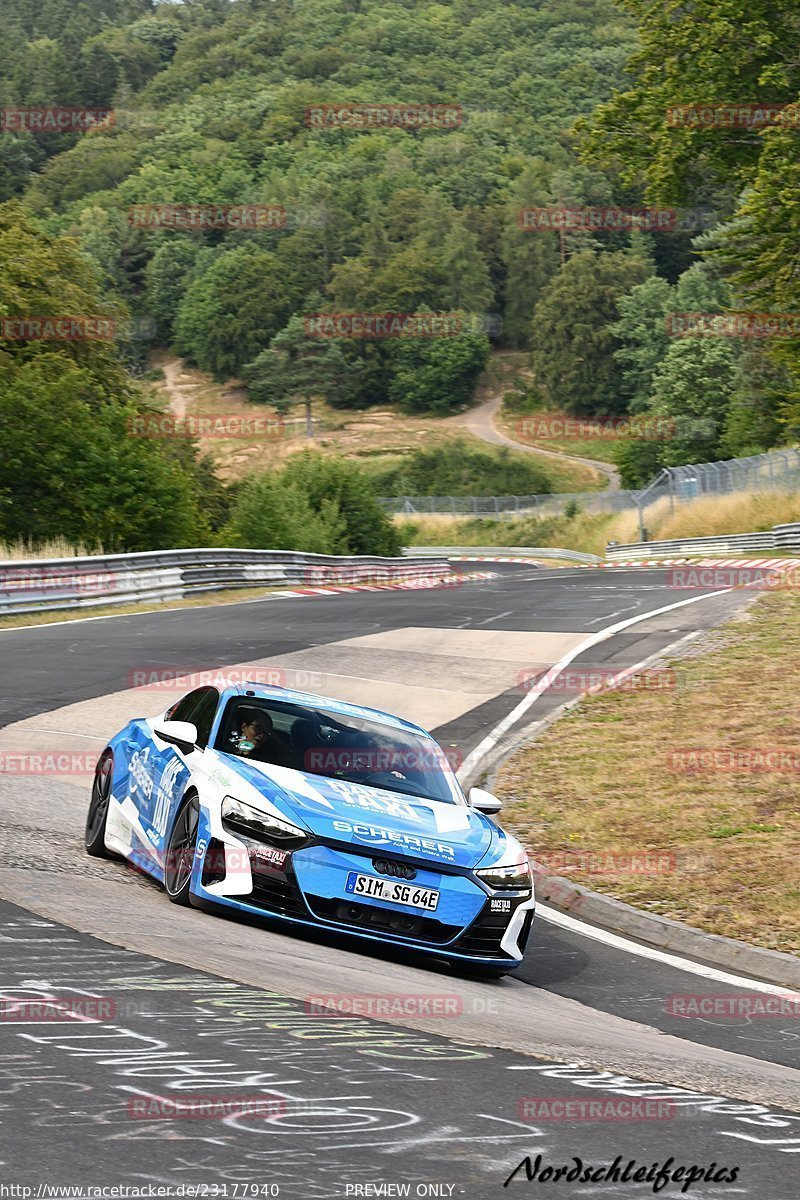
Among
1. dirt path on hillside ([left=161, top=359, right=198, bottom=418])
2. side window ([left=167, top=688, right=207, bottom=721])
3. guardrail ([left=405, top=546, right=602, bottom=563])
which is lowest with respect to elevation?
guardrail ([left=405, top=546, right=602, bottom=563])

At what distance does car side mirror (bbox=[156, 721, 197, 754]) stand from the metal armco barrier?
17117 mm

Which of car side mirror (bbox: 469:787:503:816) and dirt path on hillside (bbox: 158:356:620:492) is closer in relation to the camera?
car side mirror (bbox: 469:787:503:816)

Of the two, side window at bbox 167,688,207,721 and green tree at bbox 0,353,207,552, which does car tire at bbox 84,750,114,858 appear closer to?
side window at bbox 167,688,207,721

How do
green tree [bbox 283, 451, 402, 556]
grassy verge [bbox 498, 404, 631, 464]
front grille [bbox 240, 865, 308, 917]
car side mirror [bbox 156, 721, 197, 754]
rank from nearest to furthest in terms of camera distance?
front grille [bbox 240, 865, 308, 917] < car side mirror [bbox 156, 721, 197, 754] < green tree [bbox 283, 451, 402, 556] < grassy verge [bbox 498, 404, 631, 464]

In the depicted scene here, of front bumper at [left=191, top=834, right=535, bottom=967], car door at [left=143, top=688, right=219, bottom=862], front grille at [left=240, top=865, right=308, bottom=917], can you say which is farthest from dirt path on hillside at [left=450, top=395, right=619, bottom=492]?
front grille at [left=240, top=865, right=308, bottom=917]

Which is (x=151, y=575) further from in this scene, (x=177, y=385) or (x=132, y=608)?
(x=177, y=385)

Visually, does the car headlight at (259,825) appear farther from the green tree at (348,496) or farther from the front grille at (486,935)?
the green tree at (348,496)

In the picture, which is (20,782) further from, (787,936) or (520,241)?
(520,241)

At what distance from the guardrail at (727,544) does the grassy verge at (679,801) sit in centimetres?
2983

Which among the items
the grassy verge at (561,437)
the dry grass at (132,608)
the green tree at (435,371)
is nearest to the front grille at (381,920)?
the dry grass at (132,608)

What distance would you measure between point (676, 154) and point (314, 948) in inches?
1200

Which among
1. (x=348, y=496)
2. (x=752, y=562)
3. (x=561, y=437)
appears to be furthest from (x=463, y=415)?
(x=752, y=562)

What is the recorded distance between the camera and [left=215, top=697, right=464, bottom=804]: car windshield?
8.79m

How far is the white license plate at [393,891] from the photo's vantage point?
7.75 m
